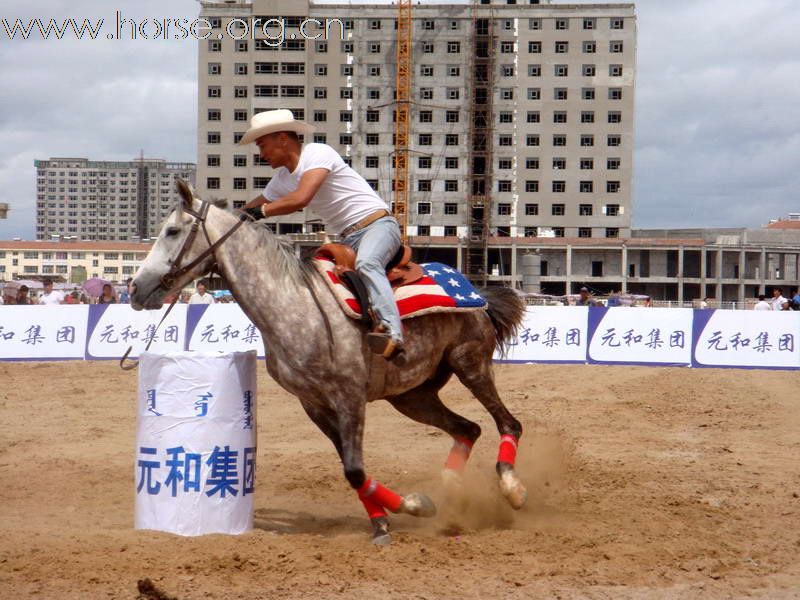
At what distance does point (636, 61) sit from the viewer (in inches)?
3398

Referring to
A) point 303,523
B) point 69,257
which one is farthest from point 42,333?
point 69,257

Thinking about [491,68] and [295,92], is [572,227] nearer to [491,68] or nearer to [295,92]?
[491,68]

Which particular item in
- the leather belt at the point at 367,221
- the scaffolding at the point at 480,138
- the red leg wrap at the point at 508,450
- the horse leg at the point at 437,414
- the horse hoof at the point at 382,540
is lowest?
the horse hoof at the point at 382,540

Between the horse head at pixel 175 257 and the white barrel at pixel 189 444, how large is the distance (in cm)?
52

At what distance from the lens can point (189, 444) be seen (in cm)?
648

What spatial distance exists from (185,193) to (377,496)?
2519mm

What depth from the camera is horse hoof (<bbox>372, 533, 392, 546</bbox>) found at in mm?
6285

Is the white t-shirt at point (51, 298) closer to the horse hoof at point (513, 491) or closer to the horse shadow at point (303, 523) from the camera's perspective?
the horse shadow at point (303, 523)

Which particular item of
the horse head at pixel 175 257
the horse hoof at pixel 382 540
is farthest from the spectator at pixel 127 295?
the horse hoof at pixel 382 540

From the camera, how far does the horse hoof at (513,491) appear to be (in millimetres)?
7062

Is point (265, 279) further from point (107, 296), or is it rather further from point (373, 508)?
point (107, 296)

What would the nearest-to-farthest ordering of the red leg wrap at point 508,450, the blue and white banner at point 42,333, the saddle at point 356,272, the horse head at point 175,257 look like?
the horse head at point 175,257 → the saddle at point 356,272 → the red leg wrap at point 508,450 → the blue and white banner at point 42,333

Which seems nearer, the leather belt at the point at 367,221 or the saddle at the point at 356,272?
the saddle at the point at 356,272

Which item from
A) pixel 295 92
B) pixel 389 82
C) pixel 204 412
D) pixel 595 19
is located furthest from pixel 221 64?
pixel 204 412
